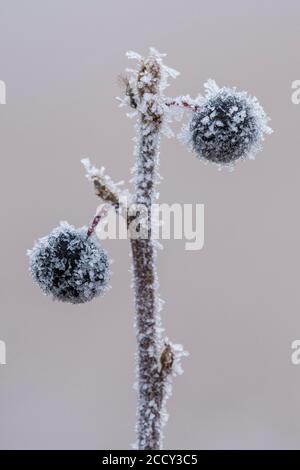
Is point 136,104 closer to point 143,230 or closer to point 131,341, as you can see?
point 143,230

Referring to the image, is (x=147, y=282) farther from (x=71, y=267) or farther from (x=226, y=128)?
(x=226, y=128)

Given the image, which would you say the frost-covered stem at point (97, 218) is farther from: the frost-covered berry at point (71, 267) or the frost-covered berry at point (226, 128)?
the frost-covered berry at point (226, 128)


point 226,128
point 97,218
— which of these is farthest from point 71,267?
point 226,128

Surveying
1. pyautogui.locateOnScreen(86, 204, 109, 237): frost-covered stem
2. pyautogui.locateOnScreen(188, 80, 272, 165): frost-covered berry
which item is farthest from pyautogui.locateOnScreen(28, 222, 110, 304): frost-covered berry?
pyautogui.locateOnScreen(188, 80, 272, 165): frost-covered berry

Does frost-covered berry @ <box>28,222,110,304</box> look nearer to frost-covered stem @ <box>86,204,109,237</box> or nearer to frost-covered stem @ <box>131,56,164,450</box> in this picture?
frost-covered stem @ <box>86,204,109,237</box>
